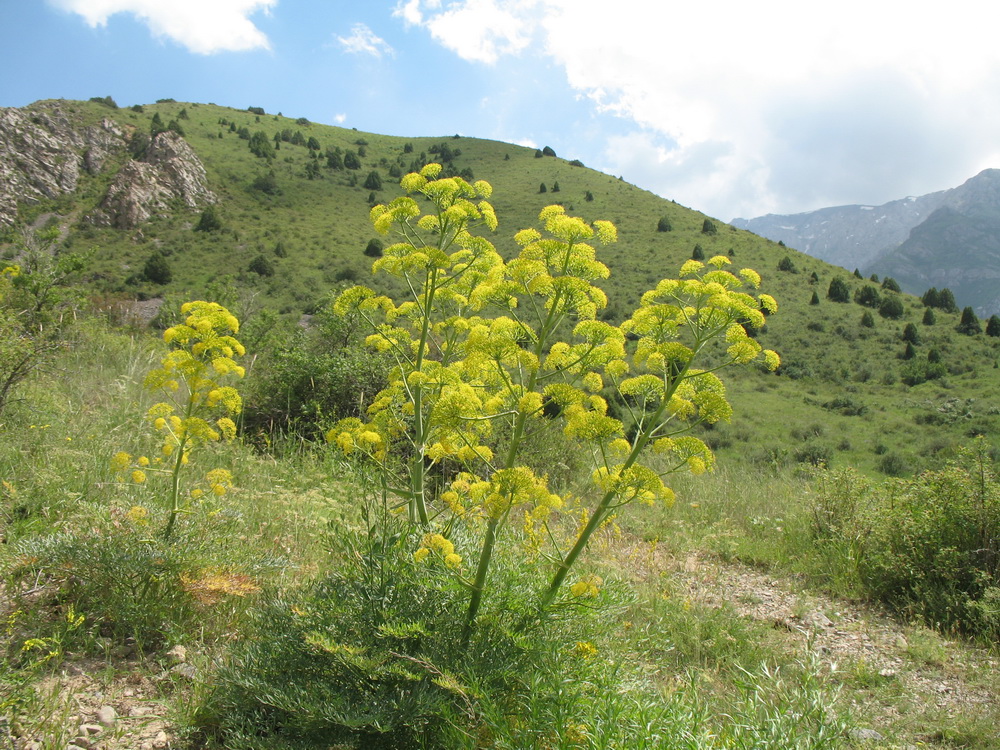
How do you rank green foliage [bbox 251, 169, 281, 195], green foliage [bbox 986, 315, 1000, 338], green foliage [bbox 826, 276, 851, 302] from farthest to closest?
green foliage [bbox 251, 169, 281, 195]
green foliage [bbox 826, 276, 851, 302]
green foliage [bbox 986, 315, 1000, 338]

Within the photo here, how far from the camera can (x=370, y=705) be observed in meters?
1.96

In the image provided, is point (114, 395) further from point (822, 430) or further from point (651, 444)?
point (822, 430)

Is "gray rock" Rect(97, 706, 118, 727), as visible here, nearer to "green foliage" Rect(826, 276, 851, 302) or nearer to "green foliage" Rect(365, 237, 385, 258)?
"green foliage" Rect(365, 237, 385, 258)

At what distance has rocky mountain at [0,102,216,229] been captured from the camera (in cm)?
5334

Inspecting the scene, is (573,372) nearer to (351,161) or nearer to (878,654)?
(878,654)

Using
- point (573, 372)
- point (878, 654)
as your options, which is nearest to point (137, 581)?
→ point (573, 372)

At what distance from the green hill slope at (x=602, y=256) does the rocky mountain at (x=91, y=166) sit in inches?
39.5

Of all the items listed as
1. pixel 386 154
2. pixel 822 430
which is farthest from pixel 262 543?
pixel 386 154

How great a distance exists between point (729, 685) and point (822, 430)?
28.1 metres

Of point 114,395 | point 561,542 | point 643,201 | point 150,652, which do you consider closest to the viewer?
point 150,652

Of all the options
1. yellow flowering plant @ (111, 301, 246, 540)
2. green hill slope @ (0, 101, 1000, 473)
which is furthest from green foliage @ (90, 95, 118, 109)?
yellow flowering plant @ (111, 301, 246, 540)

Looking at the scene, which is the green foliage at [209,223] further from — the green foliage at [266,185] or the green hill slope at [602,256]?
the green foliage at [266,185]

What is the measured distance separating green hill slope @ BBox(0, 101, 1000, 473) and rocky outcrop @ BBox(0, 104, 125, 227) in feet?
3.87

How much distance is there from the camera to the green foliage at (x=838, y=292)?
44.5 metres
